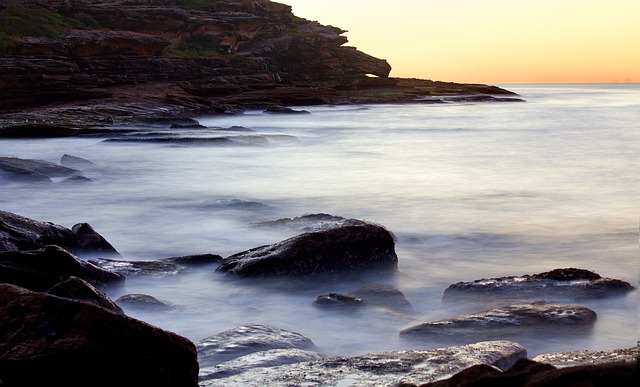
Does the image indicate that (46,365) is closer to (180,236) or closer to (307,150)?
(180,236)

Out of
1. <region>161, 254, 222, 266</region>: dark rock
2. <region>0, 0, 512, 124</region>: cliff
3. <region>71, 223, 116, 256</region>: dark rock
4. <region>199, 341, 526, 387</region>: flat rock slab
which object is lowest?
<region>161, 254, 222, 266</region>: dark rock

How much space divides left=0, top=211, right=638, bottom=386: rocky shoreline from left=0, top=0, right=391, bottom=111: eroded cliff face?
26137 mm

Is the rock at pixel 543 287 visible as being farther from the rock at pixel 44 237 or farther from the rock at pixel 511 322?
the rock at pixel 44 237

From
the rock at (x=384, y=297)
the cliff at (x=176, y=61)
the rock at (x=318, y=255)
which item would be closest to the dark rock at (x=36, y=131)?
the cliff at (x=176, y=61)

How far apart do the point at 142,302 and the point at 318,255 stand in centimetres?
155

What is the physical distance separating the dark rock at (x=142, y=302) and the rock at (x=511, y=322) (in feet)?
5.98

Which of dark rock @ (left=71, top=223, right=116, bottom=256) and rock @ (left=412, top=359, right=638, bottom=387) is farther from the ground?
rock @ (left=412, top=359, right=638, bottom=387)

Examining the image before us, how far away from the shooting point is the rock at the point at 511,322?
4825 mm

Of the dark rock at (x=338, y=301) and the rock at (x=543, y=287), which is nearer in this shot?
the dark rock at (x=338, y=301)

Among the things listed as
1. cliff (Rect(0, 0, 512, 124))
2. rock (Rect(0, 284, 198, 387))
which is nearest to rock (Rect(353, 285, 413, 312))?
rock (Rect(0, 284, 198, 387))

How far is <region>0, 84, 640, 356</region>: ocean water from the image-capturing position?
221 inches

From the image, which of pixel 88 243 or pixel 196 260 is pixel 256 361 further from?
pixel 88 243

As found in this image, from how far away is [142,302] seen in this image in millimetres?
5523

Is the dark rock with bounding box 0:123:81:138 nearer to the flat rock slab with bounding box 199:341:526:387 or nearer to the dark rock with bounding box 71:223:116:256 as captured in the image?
the dark rock with bounding box 71:223:116:256
